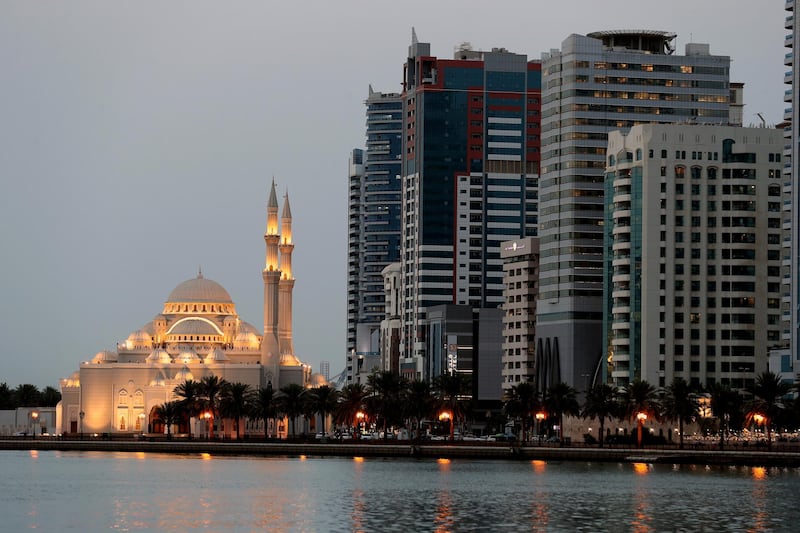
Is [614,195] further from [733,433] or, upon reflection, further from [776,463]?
[776,463]

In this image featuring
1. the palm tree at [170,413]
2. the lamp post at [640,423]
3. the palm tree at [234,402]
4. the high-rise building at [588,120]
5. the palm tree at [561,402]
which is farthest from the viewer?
the high-rise building at [588,120]

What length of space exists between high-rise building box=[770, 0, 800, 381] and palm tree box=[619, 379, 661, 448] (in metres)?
11.9

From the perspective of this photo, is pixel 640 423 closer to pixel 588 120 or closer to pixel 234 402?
pixel 234 402

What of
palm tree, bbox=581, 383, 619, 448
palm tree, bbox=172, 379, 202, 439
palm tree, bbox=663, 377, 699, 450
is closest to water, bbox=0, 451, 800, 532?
palm tree, bbox=663, 377, 699, 450

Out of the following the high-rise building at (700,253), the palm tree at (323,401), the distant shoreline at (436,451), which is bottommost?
the distant shoreline at (436,451)

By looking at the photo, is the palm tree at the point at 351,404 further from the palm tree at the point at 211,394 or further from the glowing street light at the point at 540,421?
the glowing street light at the point at 540,421

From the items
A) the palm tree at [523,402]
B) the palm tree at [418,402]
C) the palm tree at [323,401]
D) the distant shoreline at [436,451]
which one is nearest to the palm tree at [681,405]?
the distant shoreline at [436,451]

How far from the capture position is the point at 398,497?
359 feet

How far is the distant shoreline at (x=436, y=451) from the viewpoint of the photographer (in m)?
142

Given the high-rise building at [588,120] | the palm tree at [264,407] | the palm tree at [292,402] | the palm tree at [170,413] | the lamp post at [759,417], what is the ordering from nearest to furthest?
the lamp post at [759,417]
the palm tree at [292,402]
the palm tree at [264,407]
the palm tree at [170,413]
the high-rise building at [588,120]

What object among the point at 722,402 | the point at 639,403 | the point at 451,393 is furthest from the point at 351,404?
the point at 722,402

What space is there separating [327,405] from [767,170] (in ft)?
168

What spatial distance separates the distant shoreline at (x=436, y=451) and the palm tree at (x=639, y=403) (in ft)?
10.7

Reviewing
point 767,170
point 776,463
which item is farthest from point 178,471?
point 767,170
